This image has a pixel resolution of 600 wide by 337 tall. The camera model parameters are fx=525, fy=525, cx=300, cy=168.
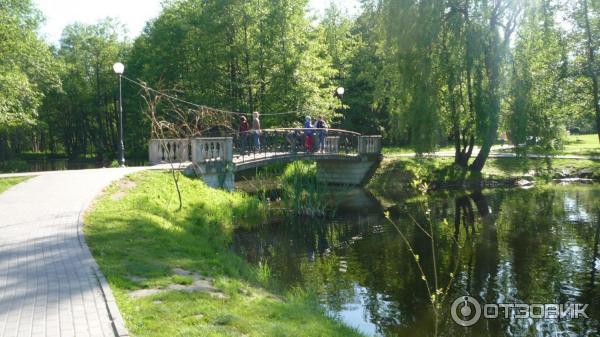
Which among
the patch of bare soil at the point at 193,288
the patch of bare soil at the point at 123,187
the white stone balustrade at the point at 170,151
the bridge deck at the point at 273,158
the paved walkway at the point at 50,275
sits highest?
the white stone balustrade at the point at 170,151

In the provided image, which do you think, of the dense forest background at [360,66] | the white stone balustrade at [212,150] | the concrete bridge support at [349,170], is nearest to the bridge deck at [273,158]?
the white stone balustrade at [212,150]

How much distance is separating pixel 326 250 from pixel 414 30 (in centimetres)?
1325

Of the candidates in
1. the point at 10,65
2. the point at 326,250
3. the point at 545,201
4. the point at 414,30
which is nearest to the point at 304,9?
the point at 414,30

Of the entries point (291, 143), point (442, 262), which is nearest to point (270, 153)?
point (291, 143)

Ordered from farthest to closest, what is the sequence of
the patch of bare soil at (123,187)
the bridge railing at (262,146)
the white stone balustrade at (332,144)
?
the white stone balustrade at (332,144) < the bridge railing at (262,146) < the patch of bare soil at (123,187)

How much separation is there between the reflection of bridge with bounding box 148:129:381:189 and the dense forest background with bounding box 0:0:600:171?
2.37 meters

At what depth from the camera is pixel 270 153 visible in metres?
22.6

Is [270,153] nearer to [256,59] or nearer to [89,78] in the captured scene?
[256,59]

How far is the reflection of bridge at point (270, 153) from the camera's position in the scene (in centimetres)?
1806

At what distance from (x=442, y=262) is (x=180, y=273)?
5917mm

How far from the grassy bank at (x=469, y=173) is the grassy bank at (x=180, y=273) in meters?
12.8

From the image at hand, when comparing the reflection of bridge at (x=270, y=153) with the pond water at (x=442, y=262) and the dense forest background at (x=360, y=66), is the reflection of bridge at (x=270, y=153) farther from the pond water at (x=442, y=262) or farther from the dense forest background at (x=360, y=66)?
the pond water at (x=442, y=262)

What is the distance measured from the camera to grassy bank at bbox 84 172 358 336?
5.81 meters

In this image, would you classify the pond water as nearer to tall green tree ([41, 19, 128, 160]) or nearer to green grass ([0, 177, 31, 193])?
green grass ([0, 177, 31, 193])
